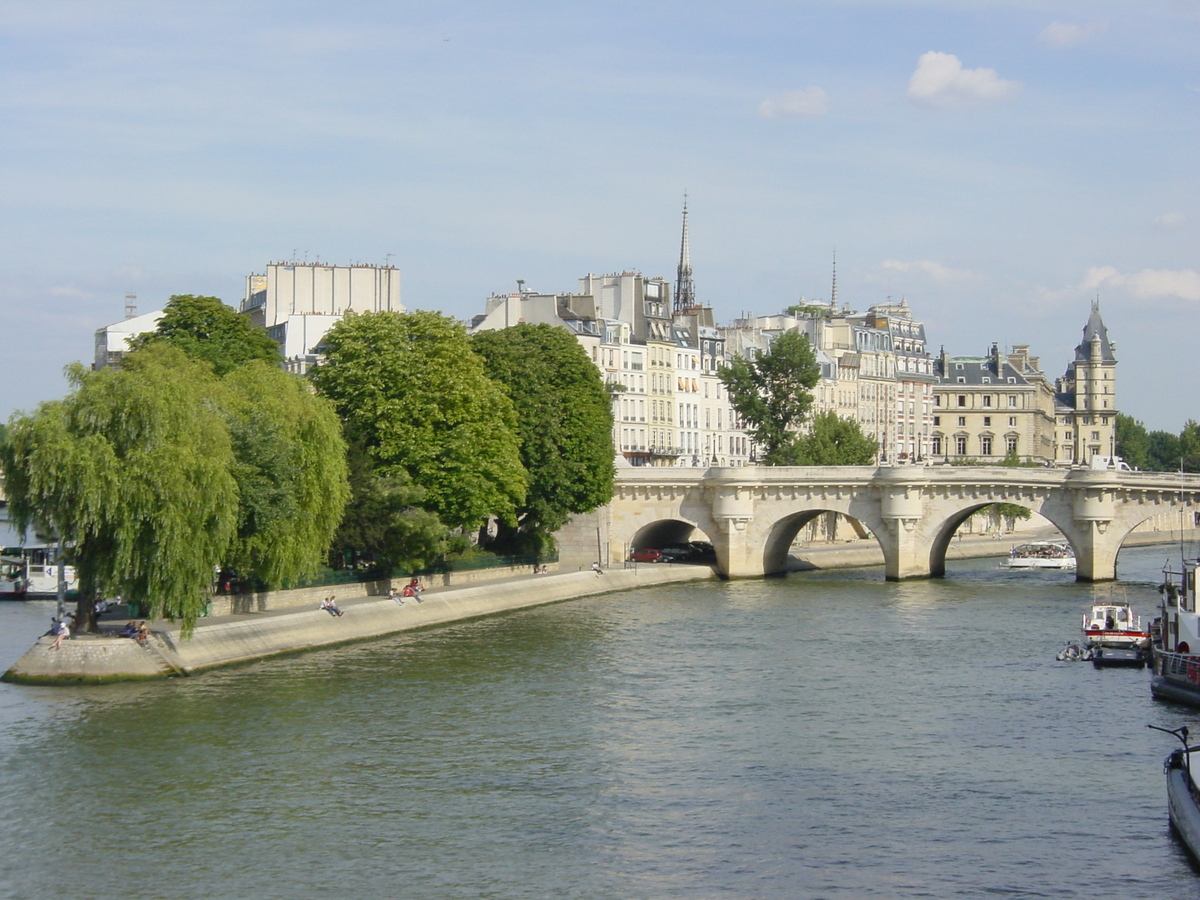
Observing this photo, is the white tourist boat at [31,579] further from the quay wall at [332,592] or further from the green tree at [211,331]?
the quay wall at [332,592]

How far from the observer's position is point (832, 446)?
384 ft

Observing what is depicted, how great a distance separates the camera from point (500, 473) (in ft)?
234

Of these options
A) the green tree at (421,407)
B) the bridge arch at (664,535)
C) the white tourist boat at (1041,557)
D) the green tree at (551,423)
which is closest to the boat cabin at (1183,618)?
the green tree at (421,407)

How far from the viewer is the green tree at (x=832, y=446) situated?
4550 inches

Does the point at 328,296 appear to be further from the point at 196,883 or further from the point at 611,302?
the point at 196,883

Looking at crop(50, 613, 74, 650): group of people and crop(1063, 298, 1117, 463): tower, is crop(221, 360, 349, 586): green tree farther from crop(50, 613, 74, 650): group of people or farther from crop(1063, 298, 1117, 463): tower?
crop(1063, 298, 1117, 463): tower

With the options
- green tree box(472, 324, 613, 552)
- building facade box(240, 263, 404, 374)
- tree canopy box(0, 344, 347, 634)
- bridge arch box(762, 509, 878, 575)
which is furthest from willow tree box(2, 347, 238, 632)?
building facade box(240, 263, 404, 374)

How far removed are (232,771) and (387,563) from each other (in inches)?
1146

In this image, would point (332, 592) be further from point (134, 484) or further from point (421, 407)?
point (134, 484)

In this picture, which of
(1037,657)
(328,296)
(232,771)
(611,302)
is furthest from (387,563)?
(611,302)

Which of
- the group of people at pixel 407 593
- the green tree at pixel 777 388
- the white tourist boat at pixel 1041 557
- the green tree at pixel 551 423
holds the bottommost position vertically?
the group of people at pixel 407 593

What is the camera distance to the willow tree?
48.3 meters

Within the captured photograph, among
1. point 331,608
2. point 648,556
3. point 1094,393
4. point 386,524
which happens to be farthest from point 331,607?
point 1094,393

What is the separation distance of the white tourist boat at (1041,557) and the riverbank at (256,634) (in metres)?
37.0
